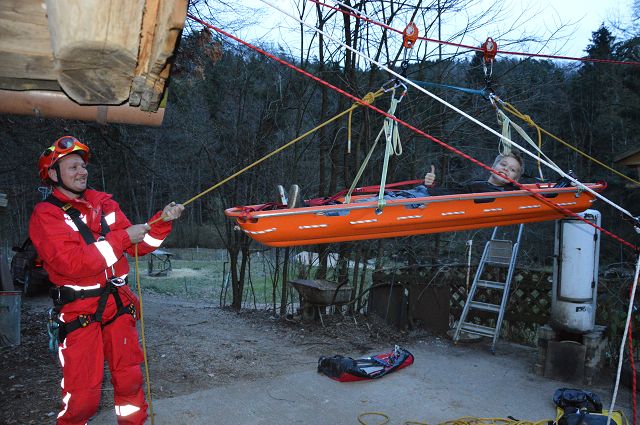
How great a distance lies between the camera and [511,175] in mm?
4715

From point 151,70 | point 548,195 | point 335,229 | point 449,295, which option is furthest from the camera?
point 449,295

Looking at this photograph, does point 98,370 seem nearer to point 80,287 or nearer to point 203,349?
point 80,287

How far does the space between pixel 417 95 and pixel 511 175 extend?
12.2 ft

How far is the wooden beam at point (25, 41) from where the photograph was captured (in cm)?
135

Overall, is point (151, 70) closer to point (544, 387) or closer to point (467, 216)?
point (467, 216)

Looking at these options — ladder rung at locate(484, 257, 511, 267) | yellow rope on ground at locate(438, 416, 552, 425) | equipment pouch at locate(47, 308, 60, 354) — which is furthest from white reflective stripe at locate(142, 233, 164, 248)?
ladder rung at locate(484, 257, 511, 267)

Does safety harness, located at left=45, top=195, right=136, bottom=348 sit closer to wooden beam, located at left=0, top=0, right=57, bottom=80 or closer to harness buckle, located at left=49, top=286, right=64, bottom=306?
harness buckle, located at left=49, top=286, right=64, bottom=306

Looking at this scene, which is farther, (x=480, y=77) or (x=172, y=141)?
(x=172, y=141)

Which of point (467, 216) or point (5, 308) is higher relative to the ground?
point (467, 216)

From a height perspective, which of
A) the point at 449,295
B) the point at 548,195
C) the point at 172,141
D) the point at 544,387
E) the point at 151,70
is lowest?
the point at 544,387

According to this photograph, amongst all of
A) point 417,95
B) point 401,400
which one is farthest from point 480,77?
point 401,400

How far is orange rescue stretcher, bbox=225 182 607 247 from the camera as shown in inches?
135

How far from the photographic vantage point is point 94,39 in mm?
1111

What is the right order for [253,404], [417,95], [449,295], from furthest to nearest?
1. [417,95]
2. [449,295]
3. [253,404]
